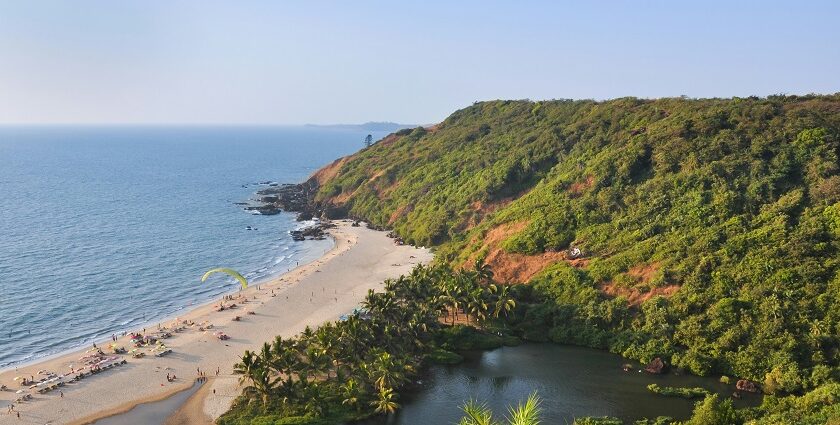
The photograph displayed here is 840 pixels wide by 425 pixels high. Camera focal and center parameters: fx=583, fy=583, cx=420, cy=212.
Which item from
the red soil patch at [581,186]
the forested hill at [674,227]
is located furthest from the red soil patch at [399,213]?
the red soil patch at [581,186]

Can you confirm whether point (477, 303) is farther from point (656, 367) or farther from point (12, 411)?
point (12, 411)

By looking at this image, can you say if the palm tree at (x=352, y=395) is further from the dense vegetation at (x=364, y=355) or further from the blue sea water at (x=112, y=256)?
the blue sea water at (x=112, y=256)

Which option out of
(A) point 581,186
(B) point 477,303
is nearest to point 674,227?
(A) point 581,186

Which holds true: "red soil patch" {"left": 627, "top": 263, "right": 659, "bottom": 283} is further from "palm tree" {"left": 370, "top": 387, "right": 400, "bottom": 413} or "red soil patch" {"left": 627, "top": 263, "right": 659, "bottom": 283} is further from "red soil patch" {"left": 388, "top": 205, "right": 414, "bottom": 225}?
"red soil patch" {"left": 388, "top": 205, "right": 414, "bottom": 225}

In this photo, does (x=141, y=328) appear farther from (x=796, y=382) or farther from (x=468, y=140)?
(x=468, y=140)

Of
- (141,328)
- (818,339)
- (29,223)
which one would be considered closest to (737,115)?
(818,339)

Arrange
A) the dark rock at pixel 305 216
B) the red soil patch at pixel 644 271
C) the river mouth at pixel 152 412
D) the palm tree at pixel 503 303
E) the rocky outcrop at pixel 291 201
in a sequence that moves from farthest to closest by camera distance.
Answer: the rocky outcrop at pixel 291 201 → the dark rock at pixel 305 216 → the red soil patch at pixel 644 271 → the palm tree at pixel 503 303 → the river mouth at pixel 152 412
